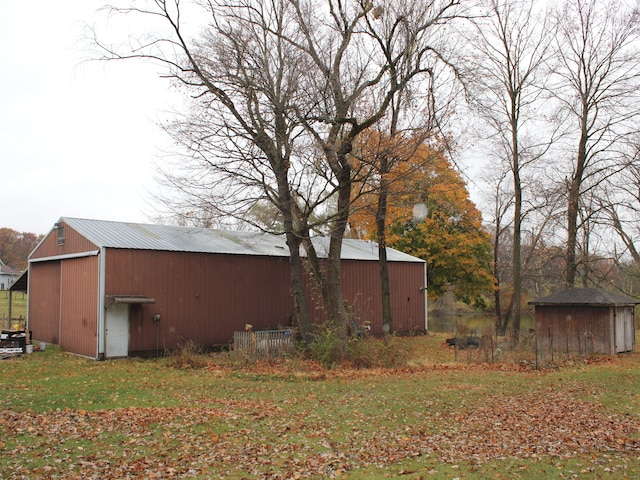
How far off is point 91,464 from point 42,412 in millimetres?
3149

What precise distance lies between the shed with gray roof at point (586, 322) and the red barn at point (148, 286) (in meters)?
6.80

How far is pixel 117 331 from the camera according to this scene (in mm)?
19062

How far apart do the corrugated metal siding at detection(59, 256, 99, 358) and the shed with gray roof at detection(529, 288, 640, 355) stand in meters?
14.5

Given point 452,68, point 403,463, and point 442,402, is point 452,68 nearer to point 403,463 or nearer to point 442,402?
point 442,402

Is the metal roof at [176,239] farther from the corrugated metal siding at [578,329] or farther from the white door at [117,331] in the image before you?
the corrugated metal siding at [578,329]

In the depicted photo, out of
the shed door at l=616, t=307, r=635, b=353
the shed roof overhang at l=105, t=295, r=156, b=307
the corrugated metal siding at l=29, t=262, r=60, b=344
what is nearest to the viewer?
the shed roof overhang at l=105, t=295, r=156, b=307

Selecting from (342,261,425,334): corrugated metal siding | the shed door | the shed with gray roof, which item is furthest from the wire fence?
(342,261,425,334): corrugated metal siding

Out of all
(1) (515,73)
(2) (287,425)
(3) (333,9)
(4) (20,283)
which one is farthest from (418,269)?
(2) (287,425)

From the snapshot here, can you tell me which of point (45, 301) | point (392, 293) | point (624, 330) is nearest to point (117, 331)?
point (45, 301)

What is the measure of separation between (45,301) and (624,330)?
70.5 feet

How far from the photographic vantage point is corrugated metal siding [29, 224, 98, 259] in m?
20.0

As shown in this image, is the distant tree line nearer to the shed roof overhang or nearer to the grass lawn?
the shed roof overhang

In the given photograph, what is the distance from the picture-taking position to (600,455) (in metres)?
7.86

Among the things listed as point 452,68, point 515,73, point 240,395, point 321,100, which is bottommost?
point 240,395
